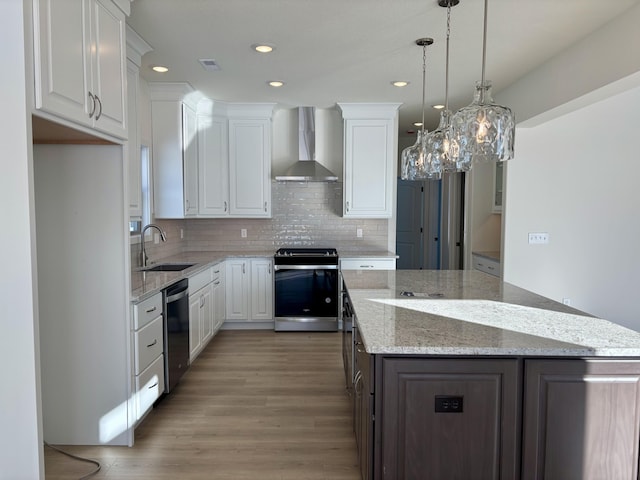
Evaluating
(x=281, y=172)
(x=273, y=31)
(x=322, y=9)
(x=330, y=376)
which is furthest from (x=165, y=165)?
(x=330, y=376)

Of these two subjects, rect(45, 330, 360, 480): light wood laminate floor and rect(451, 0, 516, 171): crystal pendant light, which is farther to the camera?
rect(45, 330, 360, 480): light wood laminate floor

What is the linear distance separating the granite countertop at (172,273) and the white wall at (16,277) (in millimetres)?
820

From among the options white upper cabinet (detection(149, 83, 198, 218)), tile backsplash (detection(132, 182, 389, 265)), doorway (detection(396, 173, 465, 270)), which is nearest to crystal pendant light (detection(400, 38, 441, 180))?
tile backsplash (detection(132, 182, 389, 265))

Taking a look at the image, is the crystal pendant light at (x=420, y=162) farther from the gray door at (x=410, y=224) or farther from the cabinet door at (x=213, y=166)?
the gray door at (x=410, y=224)

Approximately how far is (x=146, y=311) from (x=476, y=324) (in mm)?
1937

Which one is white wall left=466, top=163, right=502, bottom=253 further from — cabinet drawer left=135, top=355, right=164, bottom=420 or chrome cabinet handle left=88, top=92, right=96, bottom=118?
chrome cabinet handle left=88, top=92, right=96, bottom=118

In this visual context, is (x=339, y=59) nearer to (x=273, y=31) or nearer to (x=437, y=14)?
(x=273, y=31)

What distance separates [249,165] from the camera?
4.83 m

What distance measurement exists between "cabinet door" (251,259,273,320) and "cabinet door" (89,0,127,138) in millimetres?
2592

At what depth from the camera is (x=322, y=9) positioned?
2.48m

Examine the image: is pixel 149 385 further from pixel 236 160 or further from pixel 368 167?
pixel 368 167

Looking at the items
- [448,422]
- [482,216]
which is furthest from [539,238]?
[448,422]

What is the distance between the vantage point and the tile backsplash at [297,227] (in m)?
5.16

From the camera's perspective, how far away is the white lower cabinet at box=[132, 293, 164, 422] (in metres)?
2.41
